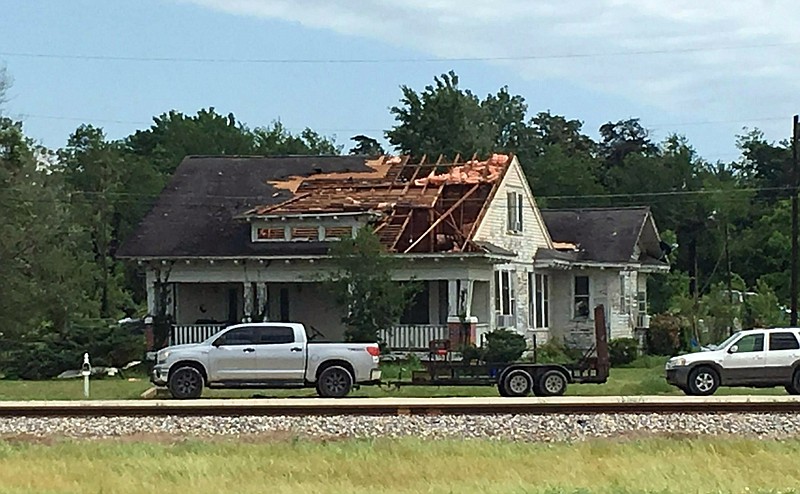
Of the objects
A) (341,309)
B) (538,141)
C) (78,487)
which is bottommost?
(78,487)

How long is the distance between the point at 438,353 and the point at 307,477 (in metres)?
20.1

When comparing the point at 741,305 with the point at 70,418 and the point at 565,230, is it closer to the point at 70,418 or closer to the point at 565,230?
the point at 565,230

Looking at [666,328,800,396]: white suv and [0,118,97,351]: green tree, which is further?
[0,118,97,351]: green tree

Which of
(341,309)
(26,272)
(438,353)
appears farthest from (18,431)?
(26,272)

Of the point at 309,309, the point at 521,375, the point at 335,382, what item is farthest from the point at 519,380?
the point at 309,309

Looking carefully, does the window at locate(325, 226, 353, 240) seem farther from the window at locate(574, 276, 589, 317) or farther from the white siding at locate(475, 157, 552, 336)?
the window at locate(574, 276, 589, 317)

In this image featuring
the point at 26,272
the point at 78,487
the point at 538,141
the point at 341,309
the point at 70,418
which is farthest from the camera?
the point at 538,141

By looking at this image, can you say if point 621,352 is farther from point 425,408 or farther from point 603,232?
point 425,408

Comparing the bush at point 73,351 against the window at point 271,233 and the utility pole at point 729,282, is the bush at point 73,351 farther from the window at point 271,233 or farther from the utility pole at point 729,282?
the utility pole at point 729,282

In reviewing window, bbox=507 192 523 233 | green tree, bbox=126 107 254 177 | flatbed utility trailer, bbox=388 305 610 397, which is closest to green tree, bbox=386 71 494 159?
green tree, bbox=126 107 254 177

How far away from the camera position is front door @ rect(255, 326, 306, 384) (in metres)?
29.9

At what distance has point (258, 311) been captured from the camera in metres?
43.7

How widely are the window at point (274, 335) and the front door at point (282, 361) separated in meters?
0.06

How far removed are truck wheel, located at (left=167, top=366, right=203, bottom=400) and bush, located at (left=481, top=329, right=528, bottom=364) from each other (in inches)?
321
